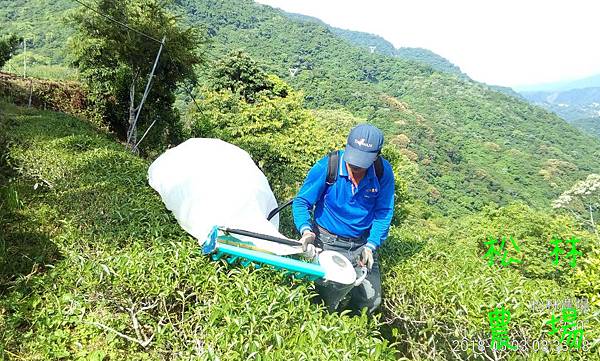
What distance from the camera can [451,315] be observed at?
332cm

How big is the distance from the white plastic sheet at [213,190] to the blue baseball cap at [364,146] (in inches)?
33.2

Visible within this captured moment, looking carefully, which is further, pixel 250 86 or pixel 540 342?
pixel 250 86

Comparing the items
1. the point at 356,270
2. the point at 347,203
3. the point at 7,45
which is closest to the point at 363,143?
the point at 347,203

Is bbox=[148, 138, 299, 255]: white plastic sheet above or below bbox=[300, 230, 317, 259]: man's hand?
below

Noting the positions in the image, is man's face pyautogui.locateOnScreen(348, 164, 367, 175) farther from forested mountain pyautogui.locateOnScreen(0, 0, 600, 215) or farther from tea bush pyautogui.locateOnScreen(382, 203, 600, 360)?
forested mountain pyautogui.locateOnScreen(0, 0, 600, 215)

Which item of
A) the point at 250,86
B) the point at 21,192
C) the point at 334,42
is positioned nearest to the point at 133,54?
the point at 21,192

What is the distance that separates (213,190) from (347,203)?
1400mm

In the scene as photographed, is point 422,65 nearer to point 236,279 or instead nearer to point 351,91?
point 351,91

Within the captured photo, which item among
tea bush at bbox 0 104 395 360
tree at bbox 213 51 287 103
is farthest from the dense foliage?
tree at bbox 213 51 287 103

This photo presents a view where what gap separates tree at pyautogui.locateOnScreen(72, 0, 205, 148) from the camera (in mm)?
12000

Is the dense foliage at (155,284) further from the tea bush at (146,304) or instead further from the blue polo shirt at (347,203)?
the blue polo shirt at (347,203)

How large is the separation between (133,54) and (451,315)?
481 inches

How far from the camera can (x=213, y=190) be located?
13.8 ft

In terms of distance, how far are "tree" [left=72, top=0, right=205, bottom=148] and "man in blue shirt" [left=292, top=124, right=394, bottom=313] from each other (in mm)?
8942
